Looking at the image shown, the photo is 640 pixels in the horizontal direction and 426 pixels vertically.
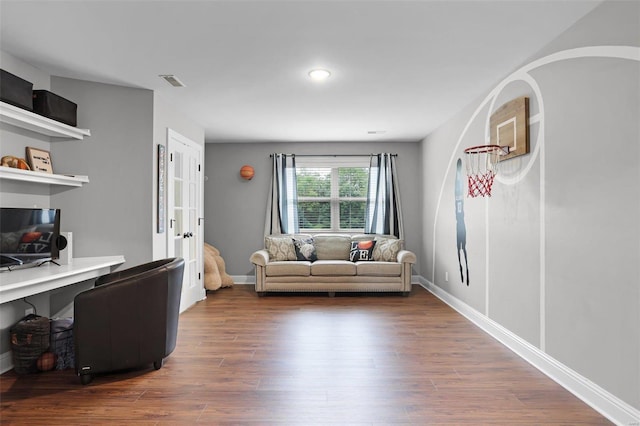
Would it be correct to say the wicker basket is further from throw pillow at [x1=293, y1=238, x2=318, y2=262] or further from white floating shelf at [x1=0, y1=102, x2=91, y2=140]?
throw pillow at [x1=293, y1=238, x2=318, y2=262]

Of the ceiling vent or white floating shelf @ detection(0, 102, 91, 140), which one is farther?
the ceiling vent

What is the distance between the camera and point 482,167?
14.1 feet

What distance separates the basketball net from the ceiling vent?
2785mm

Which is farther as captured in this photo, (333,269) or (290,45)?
(333,269)

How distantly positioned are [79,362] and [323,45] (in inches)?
110

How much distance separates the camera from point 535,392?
273 centimetres

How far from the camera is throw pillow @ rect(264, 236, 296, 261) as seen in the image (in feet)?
21.0

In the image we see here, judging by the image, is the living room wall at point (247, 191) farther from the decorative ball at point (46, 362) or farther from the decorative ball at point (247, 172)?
the decorative ball at point (46, 362)

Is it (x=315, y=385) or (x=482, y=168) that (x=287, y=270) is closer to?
(x=482, y=168)

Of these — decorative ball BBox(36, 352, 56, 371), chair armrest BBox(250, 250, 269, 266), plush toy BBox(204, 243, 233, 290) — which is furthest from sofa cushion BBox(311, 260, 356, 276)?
decorative ball BBox(36, 352, 56, 371)

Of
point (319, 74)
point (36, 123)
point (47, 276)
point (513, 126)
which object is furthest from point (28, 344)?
point (513, 126)

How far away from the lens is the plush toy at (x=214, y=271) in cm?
626

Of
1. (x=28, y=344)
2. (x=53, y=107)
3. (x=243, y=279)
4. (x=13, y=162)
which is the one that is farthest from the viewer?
(x=243, y=279)

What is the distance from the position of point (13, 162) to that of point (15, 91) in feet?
1.74
